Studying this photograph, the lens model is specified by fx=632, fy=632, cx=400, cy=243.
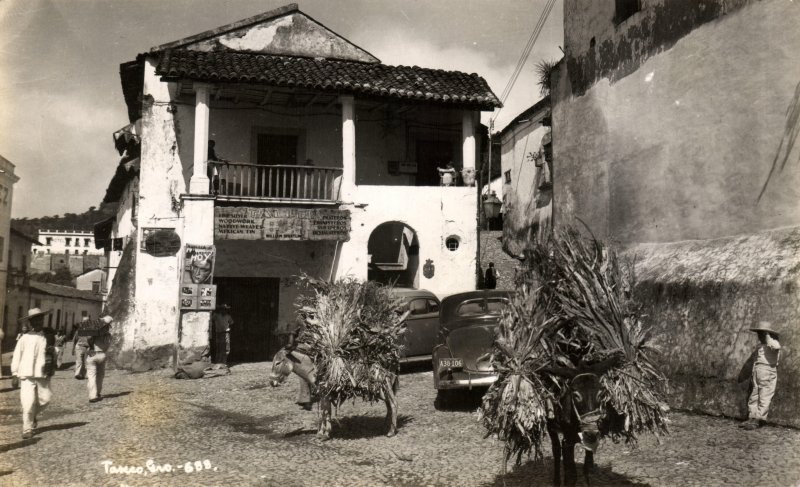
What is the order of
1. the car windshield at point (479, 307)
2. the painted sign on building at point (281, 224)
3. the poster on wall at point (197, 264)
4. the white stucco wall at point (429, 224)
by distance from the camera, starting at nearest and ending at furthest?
the car windshield at point (479, 307)
the poster on wall at point (197, 264)
the painted sign on building at point (281, 224)
the white stucco wall at point (429, 224)

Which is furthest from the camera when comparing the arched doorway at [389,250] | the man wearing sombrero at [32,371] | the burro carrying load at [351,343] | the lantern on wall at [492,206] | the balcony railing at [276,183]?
the arched doorway at [389,250]

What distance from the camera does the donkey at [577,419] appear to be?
4.86m

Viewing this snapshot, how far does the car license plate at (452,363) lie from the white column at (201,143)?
27.4 feet

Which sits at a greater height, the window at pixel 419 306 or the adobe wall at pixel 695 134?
the adobe wall at pixel 695 134

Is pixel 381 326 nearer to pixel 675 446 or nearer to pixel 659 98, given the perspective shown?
pixel 675 446

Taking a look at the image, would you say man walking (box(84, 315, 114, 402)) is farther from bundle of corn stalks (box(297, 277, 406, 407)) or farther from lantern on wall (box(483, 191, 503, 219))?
lantern on wall (box(483, 191, 503, 219))

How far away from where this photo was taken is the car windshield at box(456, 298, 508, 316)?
34.5ft

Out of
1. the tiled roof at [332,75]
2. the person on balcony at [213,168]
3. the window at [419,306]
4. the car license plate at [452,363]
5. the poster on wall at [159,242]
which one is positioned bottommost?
the car license plate at [452,363]

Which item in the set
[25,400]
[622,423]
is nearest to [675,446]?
[622,423]

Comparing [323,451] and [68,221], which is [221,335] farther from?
[68,221]

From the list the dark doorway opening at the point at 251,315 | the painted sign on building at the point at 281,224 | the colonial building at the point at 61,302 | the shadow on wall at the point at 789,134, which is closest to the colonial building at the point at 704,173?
the shadow on wall at the point at 789,134

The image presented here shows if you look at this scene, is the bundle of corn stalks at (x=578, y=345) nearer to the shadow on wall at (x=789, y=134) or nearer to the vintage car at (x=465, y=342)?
the vintage car at (x=465, y=342)

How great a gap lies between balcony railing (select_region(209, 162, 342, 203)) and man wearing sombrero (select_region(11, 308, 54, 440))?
23.5 ft

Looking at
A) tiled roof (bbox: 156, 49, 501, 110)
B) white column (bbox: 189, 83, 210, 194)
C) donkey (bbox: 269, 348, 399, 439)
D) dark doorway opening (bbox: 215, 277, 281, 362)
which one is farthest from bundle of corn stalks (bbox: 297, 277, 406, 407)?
dark doorway opening (bbox: 215, 277, 281, 362)
